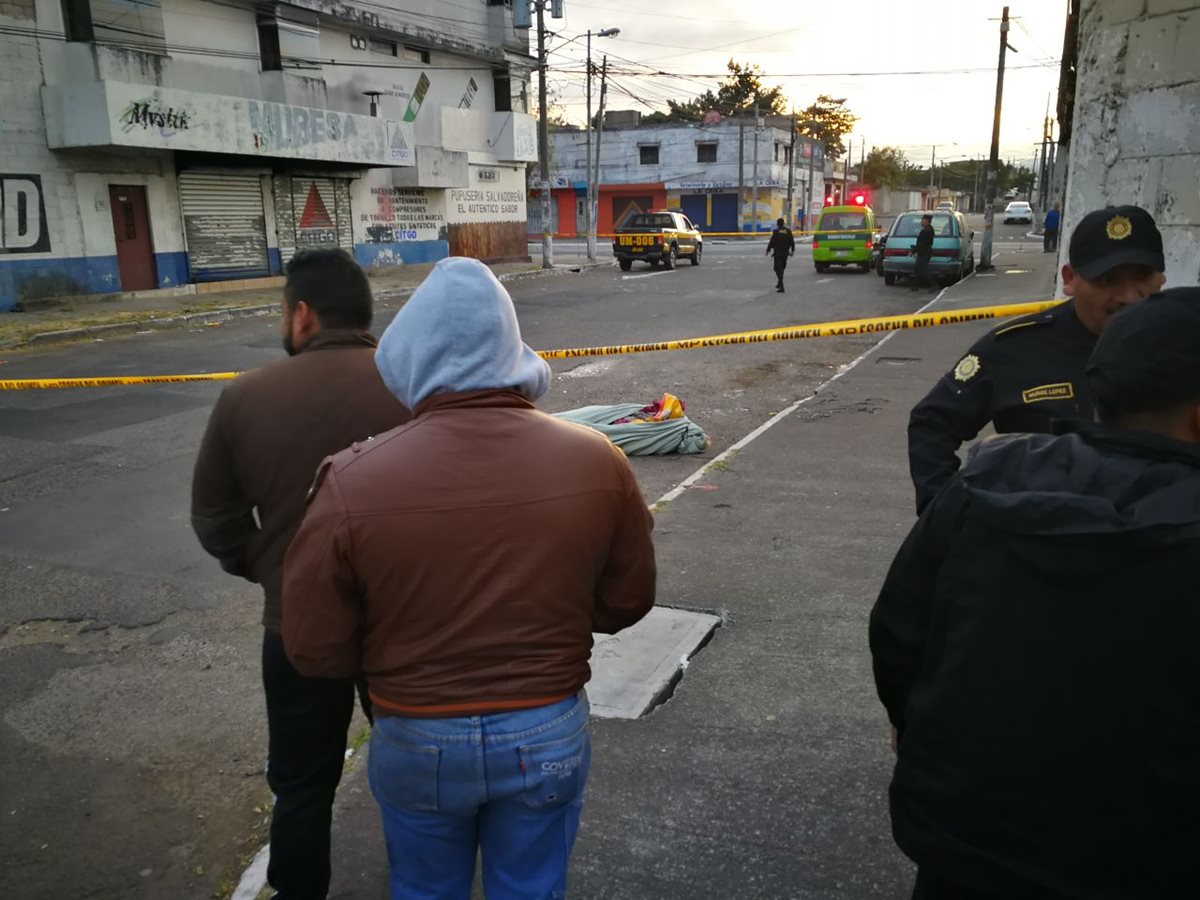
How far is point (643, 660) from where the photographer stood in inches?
165

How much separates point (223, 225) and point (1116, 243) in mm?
23413

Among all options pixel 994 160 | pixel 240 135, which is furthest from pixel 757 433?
pixel 994 160

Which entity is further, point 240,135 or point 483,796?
point 240,135

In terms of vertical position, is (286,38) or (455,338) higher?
(286,38)

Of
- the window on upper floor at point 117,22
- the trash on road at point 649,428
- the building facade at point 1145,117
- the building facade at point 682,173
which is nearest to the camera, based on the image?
the building facade at point 1145,117

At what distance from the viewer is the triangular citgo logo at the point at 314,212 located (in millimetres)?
25500

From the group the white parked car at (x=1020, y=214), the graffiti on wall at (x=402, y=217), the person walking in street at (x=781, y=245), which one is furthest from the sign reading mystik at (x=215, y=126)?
the white parked car at (x=1020, y=214)

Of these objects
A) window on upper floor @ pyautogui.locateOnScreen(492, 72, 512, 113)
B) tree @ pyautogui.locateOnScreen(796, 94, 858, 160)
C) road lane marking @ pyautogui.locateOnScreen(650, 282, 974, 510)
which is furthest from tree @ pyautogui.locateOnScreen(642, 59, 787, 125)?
road lane marking @ pyautogui.locateOnScreen(650, 282, 974, 510)

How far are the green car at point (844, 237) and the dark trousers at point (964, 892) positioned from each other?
27093 mm

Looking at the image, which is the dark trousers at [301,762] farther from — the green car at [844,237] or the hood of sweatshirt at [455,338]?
the green car at [844,237]

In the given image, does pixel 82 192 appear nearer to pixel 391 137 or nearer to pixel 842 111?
pixel 391 137

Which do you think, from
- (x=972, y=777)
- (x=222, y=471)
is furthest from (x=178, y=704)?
(x=972, y=777)

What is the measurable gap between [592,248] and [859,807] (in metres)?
34.4

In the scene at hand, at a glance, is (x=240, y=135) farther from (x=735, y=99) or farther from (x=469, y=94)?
(x=735, y=99)
